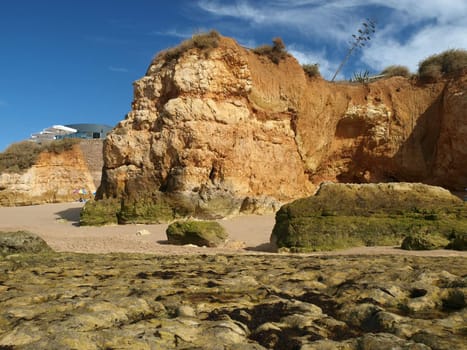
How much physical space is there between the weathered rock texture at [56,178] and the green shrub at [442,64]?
2486cm

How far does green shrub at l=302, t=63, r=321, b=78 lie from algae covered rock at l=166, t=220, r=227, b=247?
14500mm

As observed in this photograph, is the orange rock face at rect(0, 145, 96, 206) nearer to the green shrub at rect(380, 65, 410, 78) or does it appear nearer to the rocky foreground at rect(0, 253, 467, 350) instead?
the green shrub at rect(380, 65, 410, 78)

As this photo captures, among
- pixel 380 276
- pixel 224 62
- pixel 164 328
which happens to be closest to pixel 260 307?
pixel 164 328

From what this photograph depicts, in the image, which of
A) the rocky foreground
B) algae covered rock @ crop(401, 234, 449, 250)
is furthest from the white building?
the rocky foreground

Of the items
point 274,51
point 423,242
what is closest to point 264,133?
point 274,51

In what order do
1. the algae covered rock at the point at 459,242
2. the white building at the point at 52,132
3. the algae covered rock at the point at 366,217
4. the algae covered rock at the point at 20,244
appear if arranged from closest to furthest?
the algae covered rock at the point at 20,244 < the algae covered rock at the point at 459,242 < the algae covered rock at the point at 366,217 < the white building at the point at 52,132

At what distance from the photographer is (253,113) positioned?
1977 cm

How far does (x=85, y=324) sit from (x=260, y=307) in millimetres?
1123

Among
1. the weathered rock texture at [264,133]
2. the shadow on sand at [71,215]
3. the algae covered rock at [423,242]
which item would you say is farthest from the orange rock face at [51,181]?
the algae covered rock at [423,242]

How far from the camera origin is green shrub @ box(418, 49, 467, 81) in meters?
23.3

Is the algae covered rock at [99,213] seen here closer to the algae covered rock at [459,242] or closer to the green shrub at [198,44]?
the green shrub at [198,44]

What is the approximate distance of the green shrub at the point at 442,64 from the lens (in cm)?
2333

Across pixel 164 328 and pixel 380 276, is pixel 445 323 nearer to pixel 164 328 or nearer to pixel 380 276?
pixel 380 276

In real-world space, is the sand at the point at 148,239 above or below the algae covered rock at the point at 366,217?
below
